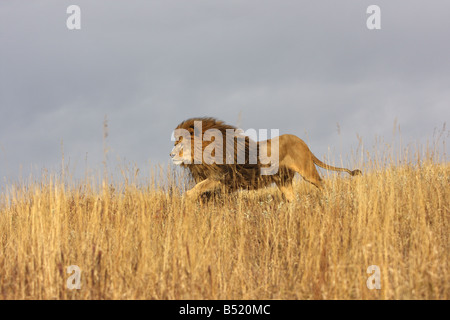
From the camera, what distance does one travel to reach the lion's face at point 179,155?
750 centimetres

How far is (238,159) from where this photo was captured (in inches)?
304

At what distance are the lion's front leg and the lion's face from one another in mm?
578

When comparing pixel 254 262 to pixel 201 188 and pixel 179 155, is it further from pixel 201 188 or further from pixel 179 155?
pixel 179 155

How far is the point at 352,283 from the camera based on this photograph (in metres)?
3.63

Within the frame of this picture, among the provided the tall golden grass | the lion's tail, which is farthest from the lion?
the tall golden grass

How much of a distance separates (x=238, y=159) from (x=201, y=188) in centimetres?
94

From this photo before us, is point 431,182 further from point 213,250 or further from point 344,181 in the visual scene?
point 213,250

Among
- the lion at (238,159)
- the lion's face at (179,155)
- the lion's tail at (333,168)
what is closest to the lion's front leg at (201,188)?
the lion at (238,159)

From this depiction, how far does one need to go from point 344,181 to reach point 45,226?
4868 millimetres

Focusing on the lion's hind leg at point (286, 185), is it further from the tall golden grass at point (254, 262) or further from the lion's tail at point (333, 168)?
the tall golden grass at point (254, 262)

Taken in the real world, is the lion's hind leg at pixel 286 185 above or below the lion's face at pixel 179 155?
below

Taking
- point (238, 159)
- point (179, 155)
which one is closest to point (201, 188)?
point (179, 155)
